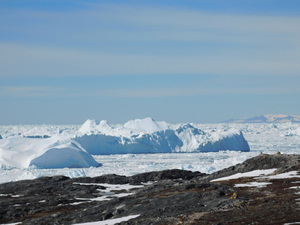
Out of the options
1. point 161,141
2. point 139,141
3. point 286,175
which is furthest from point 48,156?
point 286,175

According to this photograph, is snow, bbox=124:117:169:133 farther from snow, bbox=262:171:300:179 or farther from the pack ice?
snow, bbox=262:171:300:179

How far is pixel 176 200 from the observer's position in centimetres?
3844

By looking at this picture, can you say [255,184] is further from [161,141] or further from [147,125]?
[147,125]

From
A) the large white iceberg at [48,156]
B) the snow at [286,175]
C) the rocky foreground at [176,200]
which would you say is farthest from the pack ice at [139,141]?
the snow at [286,175]

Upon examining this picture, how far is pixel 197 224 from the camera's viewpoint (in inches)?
1069

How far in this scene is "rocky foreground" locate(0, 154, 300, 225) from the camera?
29.0 meters

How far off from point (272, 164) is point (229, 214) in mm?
28133

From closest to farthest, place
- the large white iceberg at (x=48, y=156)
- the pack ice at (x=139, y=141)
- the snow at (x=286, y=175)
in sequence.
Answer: the snow at (x=286, y=175) < the large white iceberg at (x=48, y=156) < the pack ice at (x=139, y=141)

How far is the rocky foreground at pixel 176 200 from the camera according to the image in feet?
95.2

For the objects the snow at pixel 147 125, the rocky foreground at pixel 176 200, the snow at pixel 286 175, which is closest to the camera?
the rocky foreground at pixel 176 200

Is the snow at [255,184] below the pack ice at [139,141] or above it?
below

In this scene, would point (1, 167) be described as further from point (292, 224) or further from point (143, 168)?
point (292, 224)

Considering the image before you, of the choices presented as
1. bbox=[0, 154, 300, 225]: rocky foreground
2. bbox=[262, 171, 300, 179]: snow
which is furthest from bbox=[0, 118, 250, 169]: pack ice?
bbox=[262, 171, 300, 179]: snow

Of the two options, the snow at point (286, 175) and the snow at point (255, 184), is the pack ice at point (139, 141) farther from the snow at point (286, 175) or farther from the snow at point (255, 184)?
the snow at point (255, 184)
